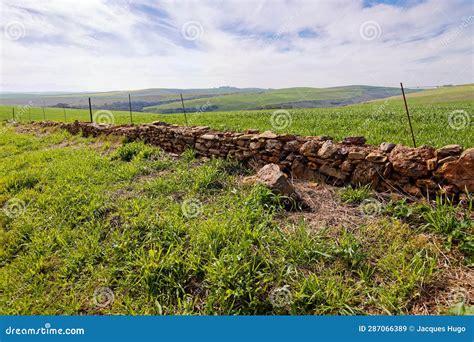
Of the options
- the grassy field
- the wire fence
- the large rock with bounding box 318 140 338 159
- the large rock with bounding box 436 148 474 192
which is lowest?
the grassy field

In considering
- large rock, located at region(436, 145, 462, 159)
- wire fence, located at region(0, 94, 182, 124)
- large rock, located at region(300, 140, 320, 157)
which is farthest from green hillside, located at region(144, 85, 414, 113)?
large rock, located at region(436, 145, 462, 159)

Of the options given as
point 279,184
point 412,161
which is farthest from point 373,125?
point 279,184

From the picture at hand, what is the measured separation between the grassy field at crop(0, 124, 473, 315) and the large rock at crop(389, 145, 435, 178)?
51 cm

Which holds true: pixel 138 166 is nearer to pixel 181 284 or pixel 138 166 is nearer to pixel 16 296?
pixel 16 296

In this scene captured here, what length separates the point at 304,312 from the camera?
2465 millimetres

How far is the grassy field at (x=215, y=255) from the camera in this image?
2602 millimetres

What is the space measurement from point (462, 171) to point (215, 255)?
3.40m

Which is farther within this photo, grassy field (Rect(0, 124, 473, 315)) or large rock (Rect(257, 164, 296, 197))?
large rock (Rect(257, 164, 296, 197))

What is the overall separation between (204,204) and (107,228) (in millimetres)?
1535

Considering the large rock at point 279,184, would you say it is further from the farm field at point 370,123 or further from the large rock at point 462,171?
the farm field at point 370,123

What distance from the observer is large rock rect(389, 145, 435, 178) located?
3721 mm

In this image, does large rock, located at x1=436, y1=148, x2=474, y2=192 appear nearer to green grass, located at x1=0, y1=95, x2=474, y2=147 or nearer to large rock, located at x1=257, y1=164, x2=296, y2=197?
large rock, located at x1=257, y1=164, x2=296, y2=197

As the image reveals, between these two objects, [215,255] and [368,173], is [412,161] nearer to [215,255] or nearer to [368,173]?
[368,173]

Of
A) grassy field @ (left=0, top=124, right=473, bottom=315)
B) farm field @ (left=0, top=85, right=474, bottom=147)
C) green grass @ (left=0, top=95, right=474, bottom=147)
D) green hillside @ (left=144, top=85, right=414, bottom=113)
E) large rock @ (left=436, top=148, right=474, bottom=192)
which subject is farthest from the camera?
green hillside @ (left=144, top=85, right=414, bottom=113)
